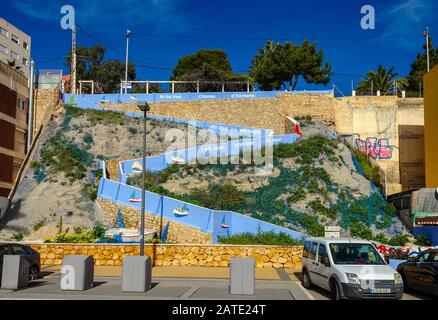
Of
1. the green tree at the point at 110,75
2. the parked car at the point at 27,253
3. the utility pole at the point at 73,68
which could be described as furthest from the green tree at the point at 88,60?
the parked car at the point at 27,253

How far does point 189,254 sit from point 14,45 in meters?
58.4

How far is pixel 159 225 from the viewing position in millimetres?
24406

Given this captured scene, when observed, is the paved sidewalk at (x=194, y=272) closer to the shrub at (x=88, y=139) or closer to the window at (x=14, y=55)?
the shrub at (x=88, y=139)

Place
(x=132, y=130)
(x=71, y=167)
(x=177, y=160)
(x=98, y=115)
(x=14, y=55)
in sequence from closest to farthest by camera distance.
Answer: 1. (x=71, y=167)
2. (x=177, y=160)
3. (x=132, y=130)
4. (x=98, y=115)
5. (x=14, y=55)

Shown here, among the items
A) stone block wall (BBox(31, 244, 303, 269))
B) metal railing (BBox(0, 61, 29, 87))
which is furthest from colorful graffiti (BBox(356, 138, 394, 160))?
metal railing (BBox(0, 61, 29, 87))

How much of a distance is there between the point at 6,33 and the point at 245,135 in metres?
43.8

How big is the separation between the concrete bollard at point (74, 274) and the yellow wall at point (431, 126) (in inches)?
964

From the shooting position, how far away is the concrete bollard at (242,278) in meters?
12.4

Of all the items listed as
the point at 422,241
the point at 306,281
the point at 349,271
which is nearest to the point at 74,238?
the point at 306,281

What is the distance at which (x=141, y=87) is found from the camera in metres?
67.2

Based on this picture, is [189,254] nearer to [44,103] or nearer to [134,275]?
[134,275]

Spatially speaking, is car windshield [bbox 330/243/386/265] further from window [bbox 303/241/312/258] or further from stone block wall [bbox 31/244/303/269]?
stone block wall [bbox 31/244/303/269]
